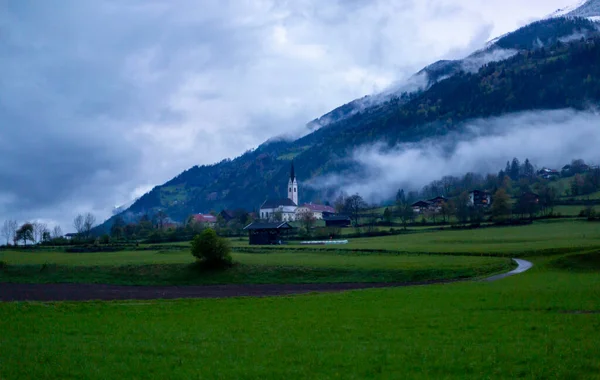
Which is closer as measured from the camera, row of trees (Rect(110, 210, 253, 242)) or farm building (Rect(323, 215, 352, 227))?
row of trees (Rect(110, 210, 253, 242))

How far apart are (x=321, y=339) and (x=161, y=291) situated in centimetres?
3974

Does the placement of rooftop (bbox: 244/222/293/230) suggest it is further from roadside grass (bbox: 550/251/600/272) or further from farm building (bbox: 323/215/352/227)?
roadside grass (bbox: 550/251/600/272)

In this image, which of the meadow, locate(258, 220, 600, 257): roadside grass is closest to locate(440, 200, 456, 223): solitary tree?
locate(258, 220, 600, 257): roadside grass

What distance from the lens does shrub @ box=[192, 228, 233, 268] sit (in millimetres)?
73562

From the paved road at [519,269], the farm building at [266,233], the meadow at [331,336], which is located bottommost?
the paved road at [519,269]

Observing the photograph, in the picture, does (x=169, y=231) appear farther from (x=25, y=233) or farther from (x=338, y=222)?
(x=338, y=222)

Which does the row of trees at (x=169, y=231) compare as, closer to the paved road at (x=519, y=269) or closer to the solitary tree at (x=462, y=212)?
the solitary tree at (x=462, y=212)

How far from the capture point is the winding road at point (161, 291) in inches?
2034

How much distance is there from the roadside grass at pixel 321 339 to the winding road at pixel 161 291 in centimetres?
1541

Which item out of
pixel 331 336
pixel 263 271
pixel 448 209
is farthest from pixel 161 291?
pixel 448 209

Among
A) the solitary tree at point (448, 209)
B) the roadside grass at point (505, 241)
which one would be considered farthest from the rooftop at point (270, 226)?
the solitary tree at point (448, 209)

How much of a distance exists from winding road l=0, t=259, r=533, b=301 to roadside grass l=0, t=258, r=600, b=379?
607 inches

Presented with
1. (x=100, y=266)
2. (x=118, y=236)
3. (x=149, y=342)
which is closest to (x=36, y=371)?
(x=149, y=342)

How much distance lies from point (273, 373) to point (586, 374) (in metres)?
9.02
